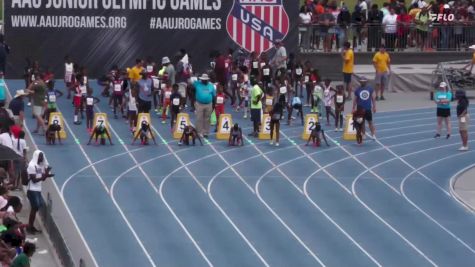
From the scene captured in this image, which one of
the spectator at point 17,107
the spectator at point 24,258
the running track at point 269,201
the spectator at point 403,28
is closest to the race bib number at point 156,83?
the running track at point 269,201

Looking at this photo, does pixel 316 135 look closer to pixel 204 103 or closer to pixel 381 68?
pixel 204 103

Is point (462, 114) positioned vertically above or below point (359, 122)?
above

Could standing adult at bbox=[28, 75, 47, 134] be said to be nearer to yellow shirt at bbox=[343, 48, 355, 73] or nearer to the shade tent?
yellow shirt at bbox=[343, 48, 355, 73]

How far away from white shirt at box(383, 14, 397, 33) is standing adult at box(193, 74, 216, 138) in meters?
10.3

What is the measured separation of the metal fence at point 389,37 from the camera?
41.1 m

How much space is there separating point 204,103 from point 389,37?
11.2 metres

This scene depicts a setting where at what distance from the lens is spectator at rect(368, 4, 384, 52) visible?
136 feet

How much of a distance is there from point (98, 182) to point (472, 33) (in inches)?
707

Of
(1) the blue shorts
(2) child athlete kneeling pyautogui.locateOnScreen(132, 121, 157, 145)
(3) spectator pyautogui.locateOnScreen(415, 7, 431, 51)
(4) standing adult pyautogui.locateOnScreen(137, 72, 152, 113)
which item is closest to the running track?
(2) child athlete kneeling pyautogui.locateOnScreen(132, 121, 157, 145)

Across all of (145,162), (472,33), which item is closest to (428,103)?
(472,33)

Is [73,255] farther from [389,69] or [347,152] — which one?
[389,69]

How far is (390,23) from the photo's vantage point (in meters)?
41.5

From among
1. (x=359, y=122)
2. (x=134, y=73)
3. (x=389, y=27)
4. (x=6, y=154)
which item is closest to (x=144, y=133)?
(x=134, y=73)

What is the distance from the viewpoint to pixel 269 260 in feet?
72.8
